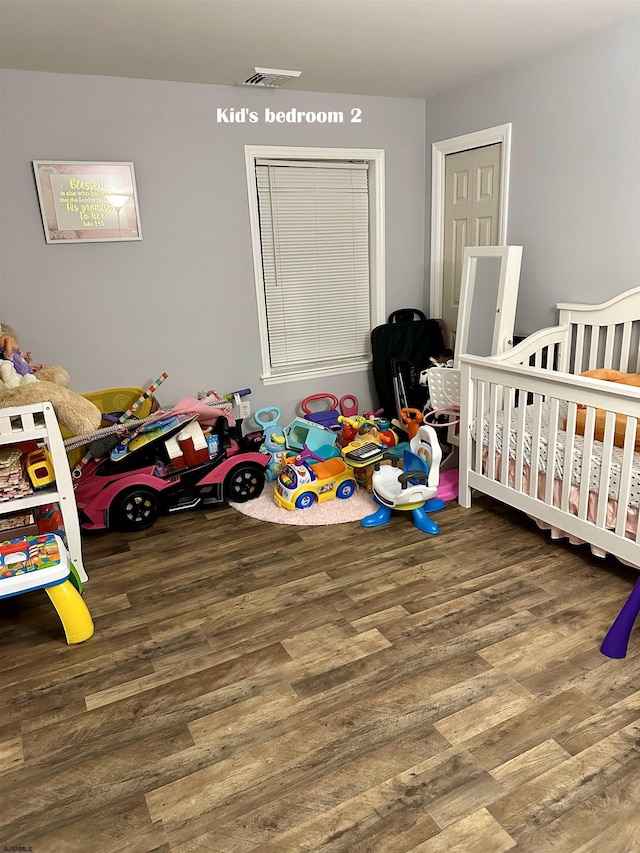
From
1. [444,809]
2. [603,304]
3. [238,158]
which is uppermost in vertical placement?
[238,158]

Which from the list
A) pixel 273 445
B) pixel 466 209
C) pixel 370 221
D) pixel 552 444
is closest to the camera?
pixel 552 444

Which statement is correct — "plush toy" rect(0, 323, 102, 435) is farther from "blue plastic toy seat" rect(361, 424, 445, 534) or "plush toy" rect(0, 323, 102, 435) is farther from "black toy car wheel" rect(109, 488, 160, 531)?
"blue plastic toy seat" rect(361, 424, 445, 534)

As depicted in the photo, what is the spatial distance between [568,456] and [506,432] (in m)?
0.37

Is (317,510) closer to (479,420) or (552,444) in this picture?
(479,420)

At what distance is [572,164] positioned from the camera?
122 inches

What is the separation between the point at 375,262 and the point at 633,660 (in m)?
2.99

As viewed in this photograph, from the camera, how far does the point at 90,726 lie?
5.99 ft

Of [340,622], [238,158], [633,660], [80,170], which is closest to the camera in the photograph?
[633,660]

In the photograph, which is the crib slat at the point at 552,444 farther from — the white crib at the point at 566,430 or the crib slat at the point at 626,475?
the crib slat at the point at 626,475

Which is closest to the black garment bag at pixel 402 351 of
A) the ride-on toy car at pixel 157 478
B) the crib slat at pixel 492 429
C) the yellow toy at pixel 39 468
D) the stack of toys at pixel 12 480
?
the crib slat at pixel 492 429

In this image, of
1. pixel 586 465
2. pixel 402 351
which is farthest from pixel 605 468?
pixel 402 351

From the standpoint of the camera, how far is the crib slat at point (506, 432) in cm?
279

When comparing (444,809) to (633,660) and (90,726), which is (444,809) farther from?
(90,726)

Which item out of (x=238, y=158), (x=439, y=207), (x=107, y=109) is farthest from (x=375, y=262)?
(x=107, y=109)
